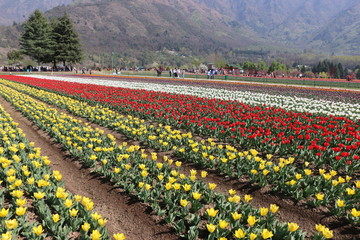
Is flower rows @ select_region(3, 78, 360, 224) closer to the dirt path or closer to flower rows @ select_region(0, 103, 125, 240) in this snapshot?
the dirt path

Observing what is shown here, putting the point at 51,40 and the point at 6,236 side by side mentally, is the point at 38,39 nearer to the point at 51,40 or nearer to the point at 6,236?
the point at 51,40

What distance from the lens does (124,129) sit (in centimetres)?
1005

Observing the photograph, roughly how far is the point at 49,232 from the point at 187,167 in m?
3.66

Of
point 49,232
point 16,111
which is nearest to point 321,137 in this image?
point 49,232

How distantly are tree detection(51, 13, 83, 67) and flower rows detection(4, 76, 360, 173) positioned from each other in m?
58.4

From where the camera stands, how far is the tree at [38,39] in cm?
6738

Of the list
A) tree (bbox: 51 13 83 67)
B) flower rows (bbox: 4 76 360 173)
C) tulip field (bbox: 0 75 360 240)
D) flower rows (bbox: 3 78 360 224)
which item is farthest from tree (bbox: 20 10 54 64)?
flower rows (bbox: 3 78 360 224)

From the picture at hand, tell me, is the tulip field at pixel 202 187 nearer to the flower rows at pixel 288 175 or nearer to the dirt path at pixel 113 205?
the flower rows at pixel 288 175

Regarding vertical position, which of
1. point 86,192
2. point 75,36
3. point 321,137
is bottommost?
point 86,192

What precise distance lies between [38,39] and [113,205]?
75.5 metres

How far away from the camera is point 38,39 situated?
69250 mm

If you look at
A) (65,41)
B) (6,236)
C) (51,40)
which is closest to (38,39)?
(51,40)

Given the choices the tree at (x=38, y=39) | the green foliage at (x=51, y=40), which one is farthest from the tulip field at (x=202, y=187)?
the tree at (x=38, y=39)

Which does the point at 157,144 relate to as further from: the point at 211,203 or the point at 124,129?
the point at 211,203
